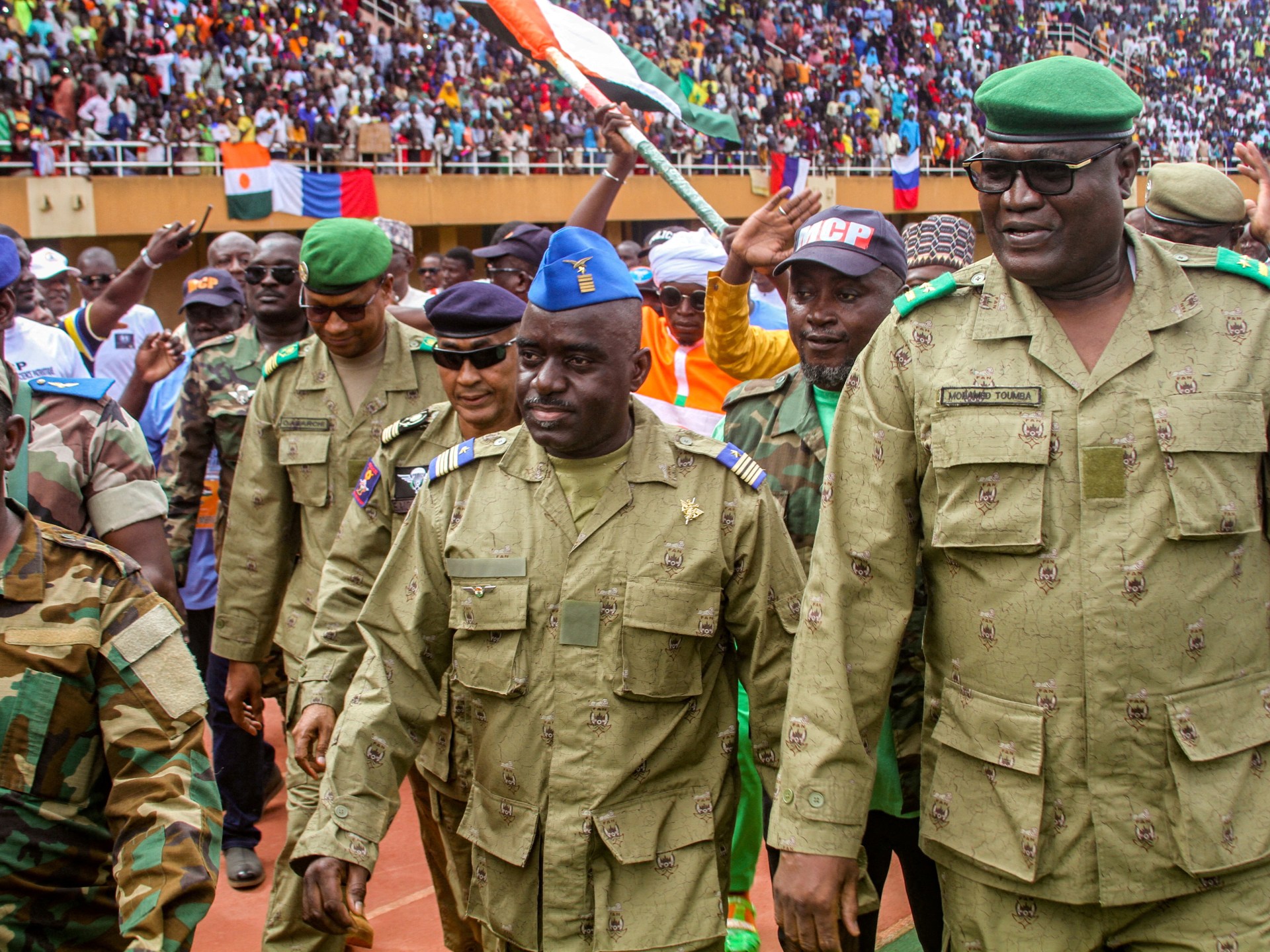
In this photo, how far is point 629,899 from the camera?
2.76 m

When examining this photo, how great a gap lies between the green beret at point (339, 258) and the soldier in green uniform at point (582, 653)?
156 cm

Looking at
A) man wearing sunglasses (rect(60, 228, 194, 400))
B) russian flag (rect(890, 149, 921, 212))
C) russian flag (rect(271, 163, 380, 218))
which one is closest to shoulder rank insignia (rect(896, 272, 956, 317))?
man wearing sunglasses (rect(60, 228, 194, 400))

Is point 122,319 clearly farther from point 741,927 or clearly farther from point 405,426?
point 741,927

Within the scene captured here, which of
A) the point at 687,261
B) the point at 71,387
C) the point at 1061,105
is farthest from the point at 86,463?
the point at 687,261

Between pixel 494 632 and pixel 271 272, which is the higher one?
pixel 271 272

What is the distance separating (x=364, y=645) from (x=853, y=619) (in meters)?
1.52

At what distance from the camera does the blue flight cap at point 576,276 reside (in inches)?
116

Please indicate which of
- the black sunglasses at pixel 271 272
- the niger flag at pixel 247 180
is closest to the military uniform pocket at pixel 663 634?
the black sunglasses at pixel 271 272

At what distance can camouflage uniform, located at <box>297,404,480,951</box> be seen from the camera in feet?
11.3

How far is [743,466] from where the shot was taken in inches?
119

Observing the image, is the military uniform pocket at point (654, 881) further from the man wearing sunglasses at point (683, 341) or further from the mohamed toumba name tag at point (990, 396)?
the man wearing sunglasses at point (683, 341)

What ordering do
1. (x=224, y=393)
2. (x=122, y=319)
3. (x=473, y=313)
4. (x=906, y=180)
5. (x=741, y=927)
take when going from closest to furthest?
(x=473, y=313) → (x=741, y=927) → (x=224, y=393) → (x=122, y=319) → (x=906, y=180)

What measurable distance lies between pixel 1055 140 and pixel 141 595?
197cm

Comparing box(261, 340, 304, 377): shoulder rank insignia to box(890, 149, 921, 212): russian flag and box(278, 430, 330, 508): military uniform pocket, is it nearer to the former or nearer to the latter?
box(278, 430, 330, 508): military uniform pocket
